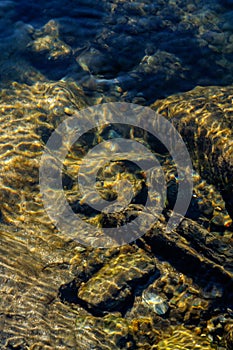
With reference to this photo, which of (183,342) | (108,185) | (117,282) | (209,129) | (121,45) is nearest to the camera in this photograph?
(183,342)

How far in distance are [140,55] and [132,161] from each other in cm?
263

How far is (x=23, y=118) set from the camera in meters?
6.54

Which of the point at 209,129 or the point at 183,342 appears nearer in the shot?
the point at 183,342

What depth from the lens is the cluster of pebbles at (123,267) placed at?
14.8 feet

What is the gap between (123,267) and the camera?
5098 millimetres

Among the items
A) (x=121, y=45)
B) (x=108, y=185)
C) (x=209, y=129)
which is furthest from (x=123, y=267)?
(x=121, y=45)

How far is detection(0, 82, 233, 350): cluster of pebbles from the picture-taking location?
4.52 metres

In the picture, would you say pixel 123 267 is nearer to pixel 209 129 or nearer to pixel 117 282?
pixel 117 282

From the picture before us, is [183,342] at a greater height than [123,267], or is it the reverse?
[123,267]

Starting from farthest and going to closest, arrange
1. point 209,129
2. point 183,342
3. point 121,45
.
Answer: point 121,45
point 209,129
point 183,342

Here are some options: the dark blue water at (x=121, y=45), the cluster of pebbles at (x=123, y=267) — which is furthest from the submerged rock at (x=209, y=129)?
the dark blue water at (x=121, y=45)

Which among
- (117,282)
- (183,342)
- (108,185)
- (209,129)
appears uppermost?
(209,129)

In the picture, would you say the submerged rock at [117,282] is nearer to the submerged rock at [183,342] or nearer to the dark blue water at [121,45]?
the submerged rock at [183,342]

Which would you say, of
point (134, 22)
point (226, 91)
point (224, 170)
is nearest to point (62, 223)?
point (224, 170)
